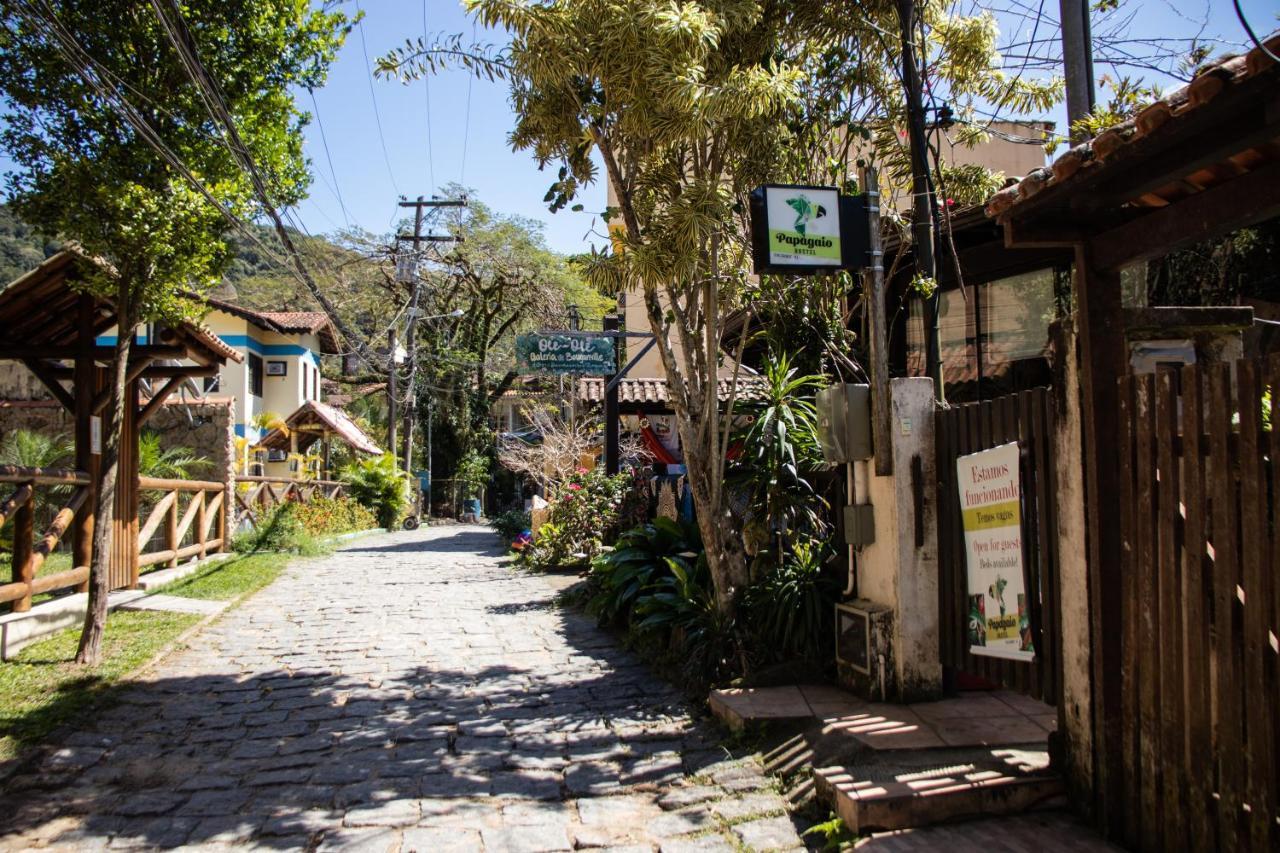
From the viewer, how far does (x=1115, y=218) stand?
167 inches

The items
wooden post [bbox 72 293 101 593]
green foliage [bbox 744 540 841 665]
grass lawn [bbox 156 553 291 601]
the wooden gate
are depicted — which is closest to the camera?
the wooden gate

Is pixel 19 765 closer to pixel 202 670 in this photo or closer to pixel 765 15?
pixel 202 670

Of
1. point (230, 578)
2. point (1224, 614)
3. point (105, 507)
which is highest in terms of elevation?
point (105, 507)

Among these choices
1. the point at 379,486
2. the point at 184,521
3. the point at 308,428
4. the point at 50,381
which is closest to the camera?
the point at 50,381

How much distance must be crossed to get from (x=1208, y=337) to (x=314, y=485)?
21160 mm

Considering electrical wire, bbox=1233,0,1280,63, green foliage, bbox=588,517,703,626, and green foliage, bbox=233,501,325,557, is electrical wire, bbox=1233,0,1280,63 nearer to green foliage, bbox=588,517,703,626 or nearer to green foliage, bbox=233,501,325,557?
green foliage, bbox=588,517,703,626

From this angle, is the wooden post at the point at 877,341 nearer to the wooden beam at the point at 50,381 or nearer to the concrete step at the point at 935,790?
the concrete step at the point at 935,790

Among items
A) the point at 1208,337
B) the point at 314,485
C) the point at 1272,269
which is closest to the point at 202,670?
the point at 1208,337

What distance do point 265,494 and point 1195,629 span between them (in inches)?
A: 700

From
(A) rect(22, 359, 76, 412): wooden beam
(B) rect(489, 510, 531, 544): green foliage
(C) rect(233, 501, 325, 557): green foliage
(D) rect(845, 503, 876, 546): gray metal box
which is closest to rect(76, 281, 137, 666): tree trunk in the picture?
(A) rect(22, 359, 76, 412): wooden beam

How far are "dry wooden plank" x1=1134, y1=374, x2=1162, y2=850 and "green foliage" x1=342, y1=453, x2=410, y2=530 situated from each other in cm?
2514

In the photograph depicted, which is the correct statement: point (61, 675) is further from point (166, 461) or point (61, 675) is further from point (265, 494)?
point (265, 494)

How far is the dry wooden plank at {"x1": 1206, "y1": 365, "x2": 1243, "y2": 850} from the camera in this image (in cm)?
321

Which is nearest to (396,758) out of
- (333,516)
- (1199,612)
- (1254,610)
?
(1199,612)
